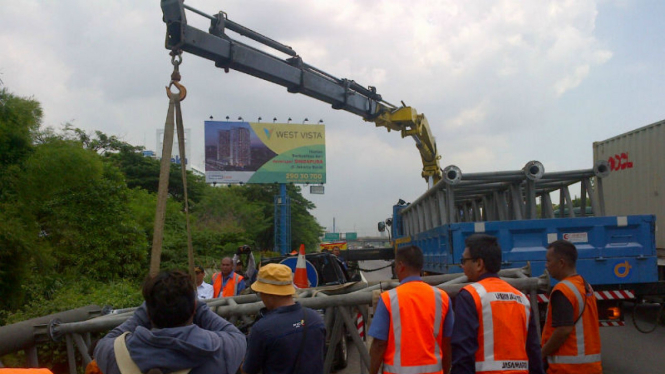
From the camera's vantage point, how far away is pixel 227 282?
7.57 meters

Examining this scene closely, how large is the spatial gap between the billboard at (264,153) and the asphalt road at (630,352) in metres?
26.5

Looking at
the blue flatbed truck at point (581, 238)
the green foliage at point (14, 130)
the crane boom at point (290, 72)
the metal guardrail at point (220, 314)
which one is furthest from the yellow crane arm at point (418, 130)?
the metal guardrail at point (220, 314)

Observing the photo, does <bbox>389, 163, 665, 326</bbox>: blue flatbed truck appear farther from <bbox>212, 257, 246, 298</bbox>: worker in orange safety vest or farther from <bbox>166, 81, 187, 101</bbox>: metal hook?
<bbox>166, 81, 187, 101</bbox>: metal hook

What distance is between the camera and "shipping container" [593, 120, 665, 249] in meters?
12.1

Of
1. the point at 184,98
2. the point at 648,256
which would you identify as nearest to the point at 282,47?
the point at 184,98

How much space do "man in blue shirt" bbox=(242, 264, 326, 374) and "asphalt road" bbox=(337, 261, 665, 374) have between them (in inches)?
198

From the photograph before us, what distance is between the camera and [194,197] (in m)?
35.3

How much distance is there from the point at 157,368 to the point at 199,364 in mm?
181

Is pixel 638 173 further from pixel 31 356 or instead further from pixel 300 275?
pixel 31 356

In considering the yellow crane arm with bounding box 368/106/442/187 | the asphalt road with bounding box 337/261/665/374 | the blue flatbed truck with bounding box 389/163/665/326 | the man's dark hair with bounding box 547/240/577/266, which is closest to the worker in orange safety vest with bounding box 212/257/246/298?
the asphalt road with bounding box 337/261/665/374

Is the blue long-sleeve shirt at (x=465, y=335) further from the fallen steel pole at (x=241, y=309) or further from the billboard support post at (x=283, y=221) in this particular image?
the billboard support post at (x=283, y=221)

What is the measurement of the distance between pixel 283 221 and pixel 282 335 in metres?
33.9

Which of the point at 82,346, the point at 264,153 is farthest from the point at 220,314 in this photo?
the point at 264,153

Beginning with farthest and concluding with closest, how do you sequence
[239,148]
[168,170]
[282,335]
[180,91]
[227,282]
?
1. [239,148]
2. [227,282]
3. [180,91]
4. [168,170]
5. [282,335]
